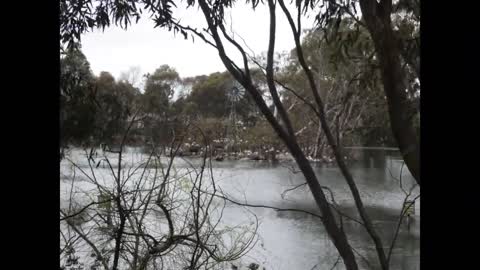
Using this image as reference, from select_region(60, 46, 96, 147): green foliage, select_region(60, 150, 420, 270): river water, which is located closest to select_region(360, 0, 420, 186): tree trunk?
select_region(60, 150, 420, 270): river water

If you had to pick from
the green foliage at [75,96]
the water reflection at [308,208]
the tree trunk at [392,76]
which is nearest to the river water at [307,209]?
the water reflection at [308,208]

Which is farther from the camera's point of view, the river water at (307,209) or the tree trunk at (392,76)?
the river water at (307,209)

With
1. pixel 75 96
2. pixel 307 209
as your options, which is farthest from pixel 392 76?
pixel 75 96

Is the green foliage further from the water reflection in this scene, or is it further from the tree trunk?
the tree trunk

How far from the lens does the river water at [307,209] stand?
1.25 metres

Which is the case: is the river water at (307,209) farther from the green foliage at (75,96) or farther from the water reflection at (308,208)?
the green foliage at (75,96)

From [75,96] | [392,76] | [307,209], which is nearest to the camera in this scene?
[392,76]

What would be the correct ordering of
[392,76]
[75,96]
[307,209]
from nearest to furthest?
1. [392,76]
2. [75,96]
3. [307,209]

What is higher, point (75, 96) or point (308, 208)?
point (75, 96)

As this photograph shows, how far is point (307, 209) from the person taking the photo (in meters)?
1.36

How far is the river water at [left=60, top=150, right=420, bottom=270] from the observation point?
49.1 inches

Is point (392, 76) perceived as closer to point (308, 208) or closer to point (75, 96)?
point (308, 208)
